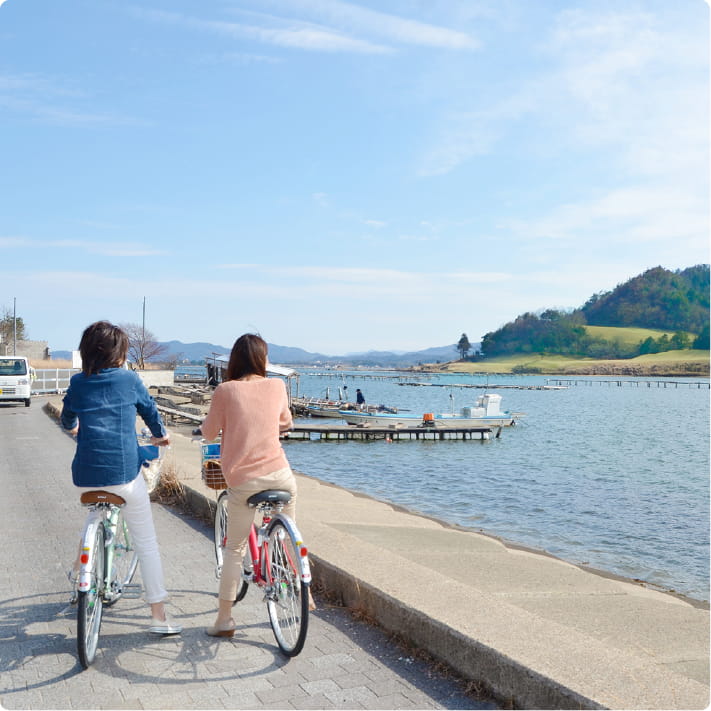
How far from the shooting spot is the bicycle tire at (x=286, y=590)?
3.97 meters

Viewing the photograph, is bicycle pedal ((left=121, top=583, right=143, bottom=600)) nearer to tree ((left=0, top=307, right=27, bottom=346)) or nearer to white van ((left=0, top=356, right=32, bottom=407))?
white van ((left=0, top=356, right=32, bottom=407))

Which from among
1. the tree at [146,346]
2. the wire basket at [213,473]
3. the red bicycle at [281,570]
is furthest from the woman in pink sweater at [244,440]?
the tree at [146,346]

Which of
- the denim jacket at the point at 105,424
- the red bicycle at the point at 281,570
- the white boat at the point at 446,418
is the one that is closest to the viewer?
the red bicycle at the point at 281,570

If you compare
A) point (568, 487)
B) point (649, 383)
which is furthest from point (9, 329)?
point (649, 383)

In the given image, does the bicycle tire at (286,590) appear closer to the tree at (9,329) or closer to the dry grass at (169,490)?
the dry grass at (169,490)

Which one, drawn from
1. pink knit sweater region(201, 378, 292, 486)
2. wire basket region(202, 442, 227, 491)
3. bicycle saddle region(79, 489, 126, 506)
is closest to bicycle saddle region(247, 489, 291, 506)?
pink knit sweater region(201, 378, 292, 486)

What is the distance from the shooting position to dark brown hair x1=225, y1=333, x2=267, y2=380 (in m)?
4.39

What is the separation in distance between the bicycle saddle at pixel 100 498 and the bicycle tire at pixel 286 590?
0.91 metres

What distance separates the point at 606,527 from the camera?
17688 millimetres

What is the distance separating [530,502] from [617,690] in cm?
1893

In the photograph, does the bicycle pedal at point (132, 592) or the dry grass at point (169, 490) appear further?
the dry grass at point (169, 490)

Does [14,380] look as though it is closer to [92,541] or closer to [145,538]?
[145,538]

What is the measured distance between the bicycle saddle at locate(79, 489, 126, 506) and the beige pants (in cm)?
65

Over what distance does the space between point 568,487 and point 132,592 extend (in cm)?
2185
